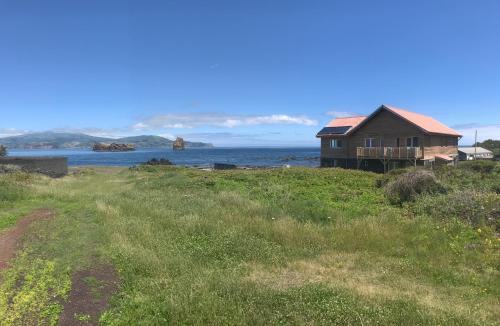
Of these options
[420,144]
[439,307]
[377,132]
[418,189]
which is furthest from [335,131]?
[439,307]

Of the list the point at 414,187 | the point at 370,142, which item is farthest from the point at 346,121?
the point at 414,187

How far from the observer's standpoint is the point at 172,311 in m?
6.54

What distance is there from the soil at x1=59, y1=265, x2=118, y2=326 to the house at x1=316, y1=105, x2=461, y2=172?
34677 millimetres

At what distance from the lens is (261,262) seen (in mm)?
9672

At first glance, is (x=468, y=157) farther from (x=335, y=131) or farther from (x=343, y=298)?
(x=343, y=298)

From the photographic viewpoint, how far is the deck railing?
1475 inches

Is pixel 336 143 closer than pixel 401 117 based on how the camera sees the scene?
No

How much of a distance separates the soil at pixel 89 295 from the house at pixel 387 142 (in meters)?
34.7

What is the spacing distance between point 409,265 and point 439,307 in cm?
265

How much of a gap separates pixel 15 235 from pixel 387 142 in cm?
3624

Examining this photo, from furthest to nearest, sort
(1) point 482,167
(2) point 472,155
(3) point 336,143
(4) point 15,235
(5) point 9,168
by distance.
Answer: (2) point 472,155, (3) point 336,143, (5) point 9,168, (1) point 482,167, (4) point 15,235

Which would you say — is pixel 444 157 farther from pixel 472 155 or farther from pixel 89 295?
pixel 89 295

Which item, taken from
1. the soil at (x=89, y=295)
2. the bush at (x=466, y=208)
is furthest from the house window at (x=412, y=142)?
the soil at (x=89, y=295)

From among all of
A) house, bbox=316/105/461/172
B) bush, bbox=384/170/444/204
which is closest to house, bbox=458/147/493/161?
house, bbox=316/105/461/172
